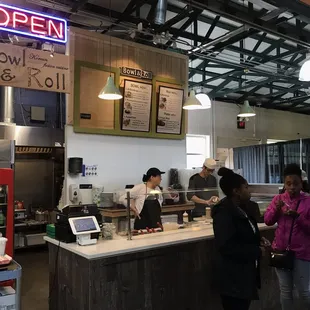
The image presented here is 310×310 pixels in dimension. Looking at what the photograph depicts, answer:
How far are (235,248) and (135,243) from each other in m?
0.89

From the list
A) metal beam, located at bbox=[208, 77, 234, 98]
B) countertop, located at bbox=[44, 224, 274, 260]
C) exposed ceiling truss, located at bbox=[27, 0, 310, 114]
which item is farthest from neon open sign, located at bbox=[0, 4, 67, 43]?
metal beam, located at bbox=[208, 77, 234, 98]

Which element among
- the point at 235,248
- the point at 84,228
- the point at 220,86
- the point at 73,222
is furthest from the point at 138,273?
the point at 220,86

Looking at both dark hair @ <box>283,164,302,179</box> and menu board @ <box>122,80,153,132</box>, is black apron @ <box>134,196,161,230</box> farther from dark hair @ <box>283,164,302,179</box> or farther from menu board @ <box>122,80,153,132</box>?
menu board @ <box>122,80,153,132</box>

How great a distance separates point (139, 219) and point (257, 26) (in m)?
2.83

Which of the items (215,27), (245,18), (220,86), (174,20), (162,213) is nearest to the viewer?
(162,213)

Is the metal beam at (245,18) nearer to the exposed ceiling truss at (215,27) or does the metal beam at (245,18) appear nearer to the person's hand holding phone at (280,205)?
the exposed ceiling truss at (215,27)

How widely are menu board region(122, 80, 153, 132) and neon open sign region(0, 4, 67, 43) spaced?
1.60 metres

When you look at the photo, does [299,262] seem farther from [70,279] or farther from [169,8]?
[169,8]

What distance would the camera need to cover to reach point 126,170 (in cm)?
558

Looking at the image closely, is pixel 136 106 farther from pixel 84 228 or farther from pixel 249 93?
pixel 249 93

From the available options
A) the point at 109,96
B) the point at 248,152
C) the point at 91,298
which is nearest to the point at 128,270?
the point at 91,298

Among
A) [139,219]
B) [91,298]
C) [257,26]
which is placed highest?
[257,26]

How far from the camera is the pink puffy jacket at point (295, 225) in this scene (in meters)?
2.79

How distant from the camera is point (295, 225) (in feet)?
9.29
